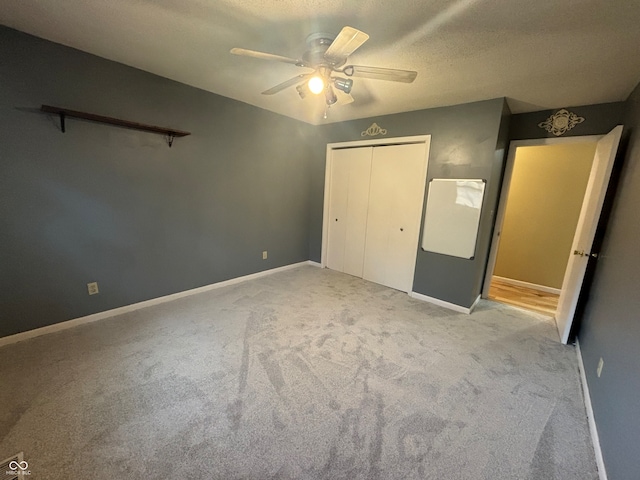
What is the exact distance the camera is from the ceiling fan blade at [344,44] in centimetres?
130

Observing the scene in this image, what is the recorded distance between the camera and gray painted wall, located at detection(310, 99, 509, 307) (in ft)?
8.96

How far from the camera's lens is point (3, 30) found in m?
1.85

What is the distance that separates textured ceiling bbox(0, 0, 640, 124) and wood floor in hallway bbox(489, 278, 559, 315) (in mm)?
2416

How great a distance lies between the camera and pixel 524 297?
12.4 feet

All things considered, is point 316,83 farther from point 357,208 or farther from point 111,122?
point 357,208

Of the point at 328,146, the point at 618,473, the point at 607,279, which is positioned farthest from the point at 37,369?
the point at 607,279

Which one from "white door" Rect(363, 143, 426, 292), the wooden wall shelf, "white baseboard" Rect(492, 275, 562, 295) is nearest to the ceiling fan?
the wooden wall shelf

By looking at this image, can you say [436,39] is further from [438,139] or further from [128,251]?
[128,251]

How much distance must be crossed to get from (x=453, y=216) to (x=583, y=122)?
61.0 inches

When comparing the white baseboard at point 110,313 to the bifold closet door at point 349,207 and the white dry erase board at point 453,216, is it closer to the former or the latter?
the bifold closet door at point 349,207

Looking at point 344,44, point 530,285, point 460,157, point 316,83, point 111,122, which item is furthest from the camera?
point 530,285

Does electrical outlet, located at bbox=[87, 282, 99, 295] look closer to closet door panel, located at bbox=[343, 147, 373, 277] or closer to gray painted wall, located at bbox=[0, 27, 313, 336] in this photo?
gray painted wall, located at bbox=[0, 27, 313, 336]

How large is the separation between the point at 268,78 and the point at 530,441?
3.33 meters


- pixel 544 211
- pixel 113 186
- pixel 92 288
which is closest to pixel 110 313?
pixel 92 288
